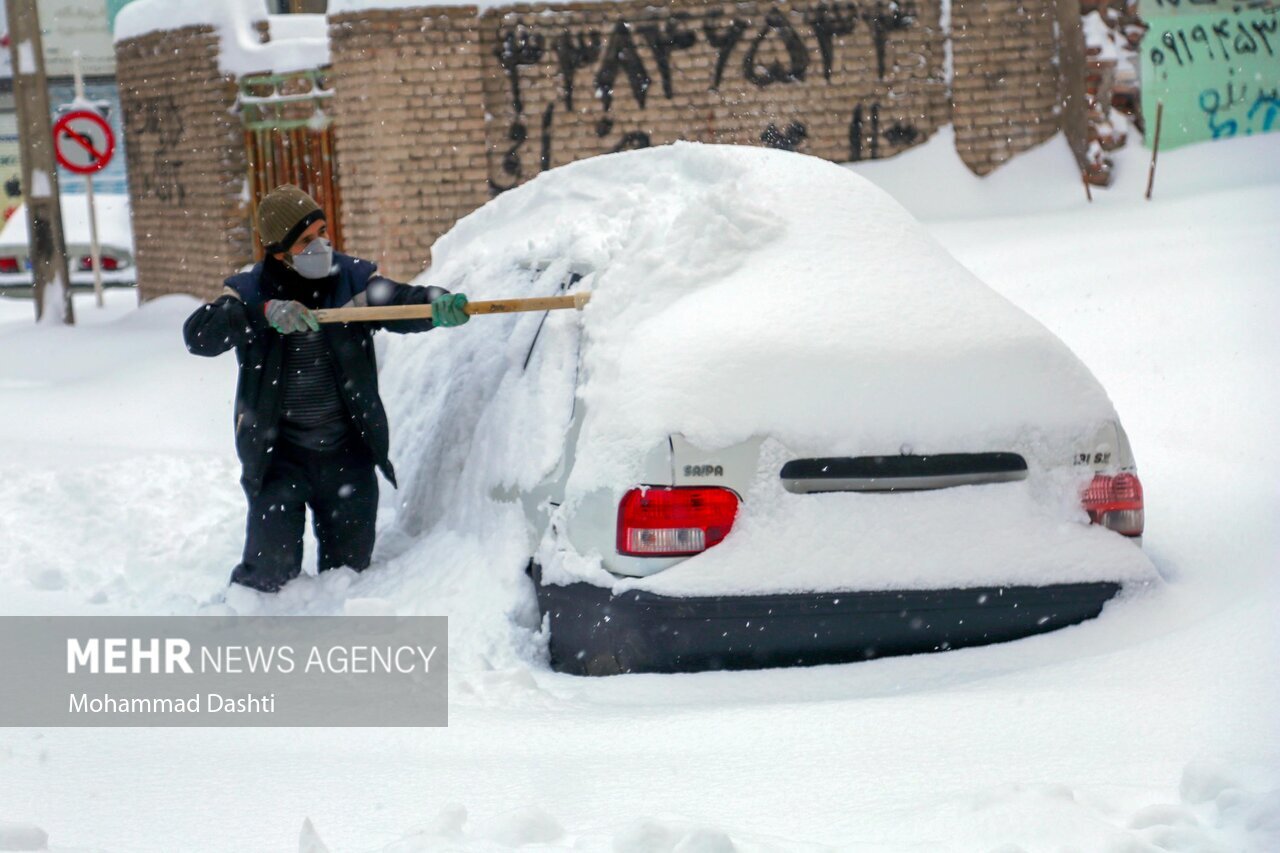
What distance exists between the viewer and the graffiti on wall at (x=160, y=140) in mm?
15625

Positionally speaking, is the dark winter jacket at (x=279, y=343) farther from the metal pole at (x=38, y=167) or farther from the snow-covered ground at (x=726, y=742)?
the metal pole at (x=38, y=167)

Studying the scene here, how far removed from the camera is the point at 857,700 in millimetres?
3482

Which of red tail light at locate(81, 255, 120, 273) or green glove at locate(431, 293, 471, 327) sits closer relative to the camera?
green glove at locate(431, 293, 471, 327)

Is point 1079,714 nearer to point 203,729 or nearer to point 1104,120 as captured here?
point 203,729

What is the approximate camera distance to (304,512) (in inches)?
207

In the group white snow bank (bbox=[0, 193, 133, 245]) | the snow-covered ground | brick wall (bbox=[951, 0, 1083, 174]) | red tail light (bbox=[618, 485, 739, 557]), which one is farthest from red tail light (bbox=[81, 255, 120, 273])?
red tail light (bbox=[618, 485, 739, 557])

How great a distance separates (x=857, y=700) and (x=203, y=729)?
163cm

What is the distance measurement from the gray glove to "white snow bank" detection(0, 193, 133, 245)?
19.9 m

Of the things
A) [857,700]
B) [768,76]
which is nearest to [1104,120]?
[768,76]

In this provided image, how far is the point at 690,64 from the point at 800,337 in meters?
9.23

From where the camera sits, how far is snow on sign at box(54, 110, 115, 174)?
15250 mm

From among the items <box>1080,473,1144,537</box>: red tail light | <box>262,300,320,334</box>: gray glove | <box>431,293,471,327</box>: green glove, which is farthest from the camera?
<box>262,300,320,334</box>: gray glove

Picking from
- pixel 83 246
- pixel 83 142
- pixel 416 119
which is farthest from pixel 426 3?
pixel 83 246

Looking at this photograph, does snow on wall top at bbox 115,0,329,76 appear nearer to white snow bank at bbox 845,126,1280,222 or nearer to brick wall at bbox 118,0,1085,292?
brick wall at bbox 118,0,1085,292
